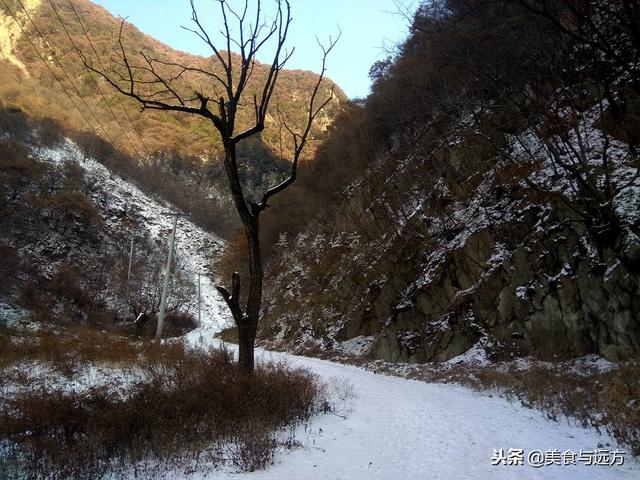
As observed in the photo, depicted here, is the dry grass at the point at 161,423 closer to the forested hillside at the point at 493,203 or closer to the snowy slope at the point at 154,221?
the forested hillside at the point at 493,203

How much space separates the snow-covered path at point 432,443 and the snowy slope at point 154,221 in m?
43.7

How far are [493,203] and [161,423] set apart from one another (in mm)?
13447

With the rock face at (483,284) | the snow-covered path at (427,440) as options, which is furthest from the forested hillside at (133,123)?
the snow-covered path at (427,440)

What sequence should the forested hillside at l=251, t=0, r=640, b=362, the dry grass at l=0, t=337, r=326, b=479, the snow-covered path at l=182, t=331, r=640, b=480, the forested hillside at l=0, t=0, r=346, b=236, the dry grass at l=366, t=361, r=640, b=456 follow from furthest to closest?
the forested hillside at l=0, t=0, r=346, b=236 → the forested hillside at l=251, t=0, r=640, b=362 → the dry grass at l=366, t=361, r=640, b=456 → the dry grass at l=0, t=337, r=326, b=479 → the snow-covered path at l=182, t=331, r=640, b=480

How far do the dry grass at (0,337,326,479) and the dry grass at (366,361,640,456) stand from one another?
4.33 meters

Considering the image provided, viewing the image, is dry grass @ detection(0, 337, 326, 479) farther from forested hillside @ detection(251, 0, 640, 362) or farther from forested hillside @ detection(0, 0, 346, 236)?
forested hillside @ detection(0, 0, 346, 236)

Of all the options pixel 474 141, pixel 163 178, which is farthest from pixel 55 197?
pixel 474 141

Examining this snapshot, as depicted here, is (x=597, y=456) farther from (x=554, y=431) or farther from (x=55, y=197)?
(x=55, y=197)

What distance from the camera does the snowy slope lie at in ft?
167

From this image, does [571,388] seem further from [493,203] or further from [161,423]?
[493,203]

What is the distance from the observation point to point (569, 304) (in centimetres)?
1110

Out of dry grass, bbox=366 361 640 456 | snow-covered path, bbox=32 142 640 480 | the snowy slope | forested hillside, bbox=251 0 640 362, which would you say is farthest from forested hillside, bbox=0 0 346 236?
snow-covered path, bbox=32 142 640 480

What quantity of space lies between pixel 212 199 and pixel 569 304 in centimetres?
6909

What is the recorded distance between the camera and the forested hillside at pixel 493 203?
10.2 metres
